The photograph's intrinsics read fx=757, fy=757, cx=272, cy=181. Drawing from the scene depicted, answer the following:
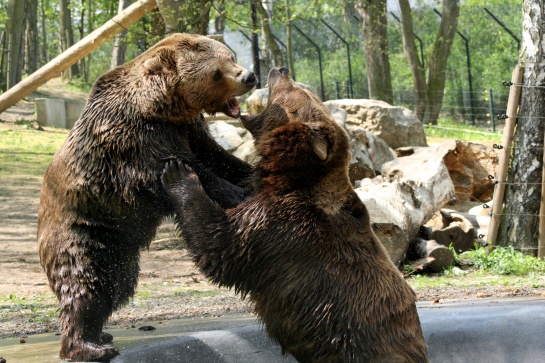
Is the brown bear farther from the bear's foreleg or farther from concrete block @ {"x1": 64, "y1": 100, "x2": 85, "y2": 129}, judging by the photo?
concrete block @ {"x1": 64, "y1": 100, "x2": 85, "y2": 129}

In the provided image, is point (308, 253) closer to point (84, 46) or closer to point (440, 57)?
point (84, 46)

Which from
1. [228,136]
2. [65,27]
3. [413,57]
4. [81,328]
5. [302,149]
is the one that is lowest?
[81,328]

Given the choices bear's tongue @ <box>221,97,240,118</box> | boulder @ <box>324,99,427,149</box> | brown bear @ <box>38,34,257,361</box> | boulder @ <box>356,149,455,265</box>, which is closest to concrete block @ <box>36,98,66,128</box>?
boulder @ <box>324,99,427,149</box>

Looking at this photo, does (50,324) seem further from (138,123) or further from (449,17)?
(449,17)

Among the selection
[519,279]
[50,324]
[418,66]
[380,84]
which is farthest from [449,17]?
[50,324]

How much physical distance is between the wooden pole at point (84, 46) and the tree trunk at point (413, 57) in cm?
1364

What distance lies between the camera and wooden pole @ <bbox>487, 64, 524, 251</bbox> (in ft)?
33.5

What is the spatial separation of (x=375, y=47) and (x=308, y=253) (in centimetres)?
2091

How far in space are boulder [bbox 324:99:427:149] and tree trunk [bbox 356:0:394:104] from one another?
337 inches

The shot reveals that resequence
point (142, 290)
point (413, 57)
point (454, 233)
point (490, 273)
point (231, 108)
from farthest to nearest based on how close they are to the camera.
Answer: point (413, 57), point (454, 233), point (490, 273), point (142, 290), point (231, 108)

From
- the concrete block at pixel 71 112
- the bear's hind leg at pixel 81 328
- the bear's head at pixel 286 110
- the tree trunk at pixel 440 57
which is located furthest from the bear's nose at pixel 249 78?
the tree trunk at pixel 440 57

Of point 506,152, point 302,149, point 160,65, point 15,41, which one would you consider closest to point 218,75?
point 160,65

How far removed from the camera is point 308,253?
4668 mm

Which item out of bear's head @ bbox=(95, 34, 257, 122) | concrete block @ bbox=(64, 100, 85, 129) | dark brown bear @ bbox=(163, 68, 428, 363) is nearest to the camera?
dark brown bear @ bbox=(163, 68, 428, 363)
